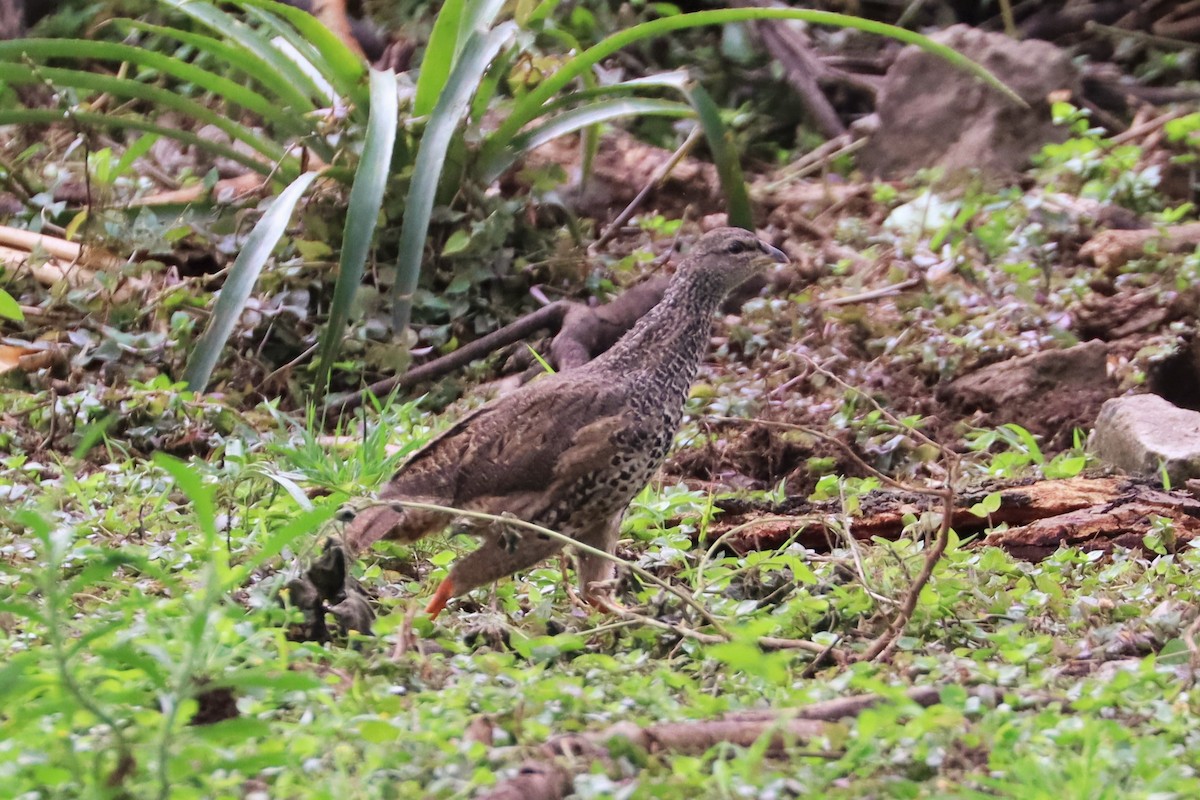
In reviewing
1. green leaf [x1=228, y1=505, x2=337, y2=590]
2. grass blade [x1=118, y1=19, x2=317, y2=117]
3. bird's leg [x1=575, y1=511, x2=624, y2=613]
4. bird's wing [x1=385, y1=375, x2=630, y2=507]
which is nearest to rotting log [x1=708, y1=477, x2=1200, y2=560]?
bird's leg [x1=575, y1=511, x2=624, y2=613]

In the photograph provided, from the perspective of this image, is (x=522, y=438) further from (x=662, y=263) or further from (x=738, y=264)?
(x=662, y=263)

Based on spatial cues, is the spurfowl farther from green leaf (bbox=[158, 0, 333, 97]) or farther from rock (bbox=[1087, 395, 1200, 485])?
green leaf (bbox=[158, 0, 333, 97])

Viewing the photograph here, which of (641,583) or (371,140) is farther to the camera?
(371,140)

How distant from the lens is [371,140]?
18.7ft

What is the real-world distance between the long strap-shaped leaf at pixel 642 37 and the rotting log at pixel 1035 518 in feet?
7.57

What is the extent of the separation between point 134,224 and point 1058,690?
16.6ft

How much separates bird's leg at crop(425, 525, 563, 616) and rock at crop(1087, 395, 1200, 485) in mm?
2104

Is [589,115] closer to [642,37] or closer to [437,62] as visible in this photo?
[642,37]

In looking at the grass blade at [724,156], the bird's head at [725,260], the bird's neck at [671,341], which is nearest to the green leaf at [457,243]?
the grass blade at [724,156]

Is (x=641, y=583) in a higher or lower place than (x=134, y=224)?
lower

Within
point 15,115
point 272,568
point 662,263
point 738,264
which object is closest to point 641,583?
point 272,568

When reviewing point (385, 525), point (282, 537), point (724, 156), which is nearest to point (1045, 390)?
point (724, 156)

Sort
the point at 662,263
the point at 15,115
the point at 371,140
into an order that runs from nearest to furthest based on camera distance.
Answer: the point at 371,140 < the point at 15,115 < the point at 662,263

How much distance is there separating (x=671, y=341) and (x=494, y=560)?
0.95m
